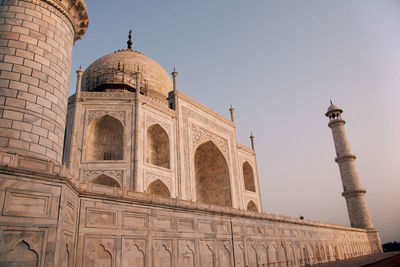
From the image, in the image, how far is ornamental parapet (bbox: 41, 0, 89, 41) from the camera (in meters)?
6.65

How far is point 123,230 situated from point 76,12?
17.2 ft

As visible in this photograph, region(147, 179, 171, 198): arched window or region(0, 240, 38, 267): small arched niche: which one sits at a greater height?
region(147, 179, 171, 198): arched window

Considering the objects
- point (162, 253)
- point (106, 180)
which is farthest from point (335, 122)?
point (162, 253)

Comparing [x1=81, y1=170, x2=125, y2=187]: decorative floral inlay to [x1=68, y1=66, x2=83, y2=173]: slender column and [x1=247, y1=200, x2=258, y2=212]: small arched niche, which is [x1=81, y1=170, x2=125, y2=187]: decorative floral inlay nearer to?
[x1=68, y1=66, x2=83, y2=173]: slender column

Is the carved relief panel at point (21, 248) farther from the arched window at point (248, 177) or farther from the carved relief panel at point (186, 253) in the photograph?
the arched window at point (248, 177)

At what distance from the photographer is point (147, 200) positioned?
8516 mm

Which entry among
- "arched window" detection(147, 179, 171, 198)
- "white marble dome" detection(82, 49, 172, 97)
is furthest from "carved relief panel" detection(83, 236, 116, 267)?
"white marble dome" detection(82, 49, 172, 97)

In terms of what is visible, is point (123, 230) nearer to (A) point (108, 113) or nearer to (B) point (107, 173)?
(B) point (107, 173)

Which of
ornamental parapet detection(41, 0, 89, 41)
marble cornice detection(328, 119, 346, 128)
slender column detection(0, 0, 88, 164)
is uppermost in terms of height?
marble cornice detection(328, 119, 346, 128)

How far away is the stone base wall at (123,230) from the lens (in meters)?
4.73

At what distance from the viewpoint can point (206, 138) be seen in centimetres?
1936

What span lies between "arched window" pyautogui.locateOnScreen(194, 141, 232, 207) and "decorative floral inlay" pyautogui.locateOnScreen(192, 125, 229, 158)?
13.7 inches

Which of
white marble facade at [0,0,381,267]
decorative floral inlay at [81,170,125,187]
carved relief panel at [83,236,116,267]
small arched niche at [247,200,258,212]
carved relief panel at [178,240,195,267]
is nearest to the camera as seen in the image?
white marble facade at [0,0,381,267]

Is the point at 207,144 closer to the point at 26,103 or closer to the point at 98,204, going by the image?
the point at 98,204
